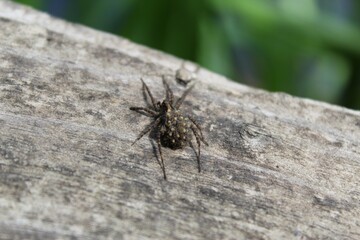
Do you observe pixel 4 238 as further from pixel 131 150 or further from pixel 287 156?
pixel 287 156

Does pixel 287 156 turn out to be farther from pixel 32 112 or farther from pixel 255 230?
pixel 32 112

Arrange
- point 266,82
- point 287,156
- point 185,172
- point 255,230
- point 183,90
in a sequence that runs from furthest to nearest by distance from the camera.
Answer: point 266,82, point 183,90, point 287,156, point 185,172, point 255,230

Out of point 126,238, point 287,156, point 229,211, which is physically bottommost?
point 126,238

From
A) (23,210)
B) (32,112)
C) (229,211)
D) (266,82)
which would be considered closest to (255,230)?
(229,211)

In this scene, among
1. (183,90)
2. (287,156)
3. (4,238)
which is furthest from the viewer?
(183,90)

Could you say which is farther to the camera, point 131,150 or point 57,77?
point 57,77

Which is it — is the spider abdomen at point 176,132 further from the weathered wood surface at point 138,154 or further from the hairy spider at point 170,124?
the weathered wood surface at point 138,154

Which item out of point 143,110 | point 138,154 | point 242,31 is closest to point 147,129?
point 143,110

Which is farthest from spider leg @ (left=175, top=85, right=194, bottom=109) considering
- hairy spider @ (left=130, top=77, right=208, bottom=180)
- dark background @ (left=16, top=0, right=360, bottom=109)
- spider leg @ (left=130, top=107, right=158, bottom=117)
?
dark background @ (left=16, top=0, right=360, bottom=109)

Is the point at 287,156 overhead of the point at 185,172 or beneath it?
overhead
